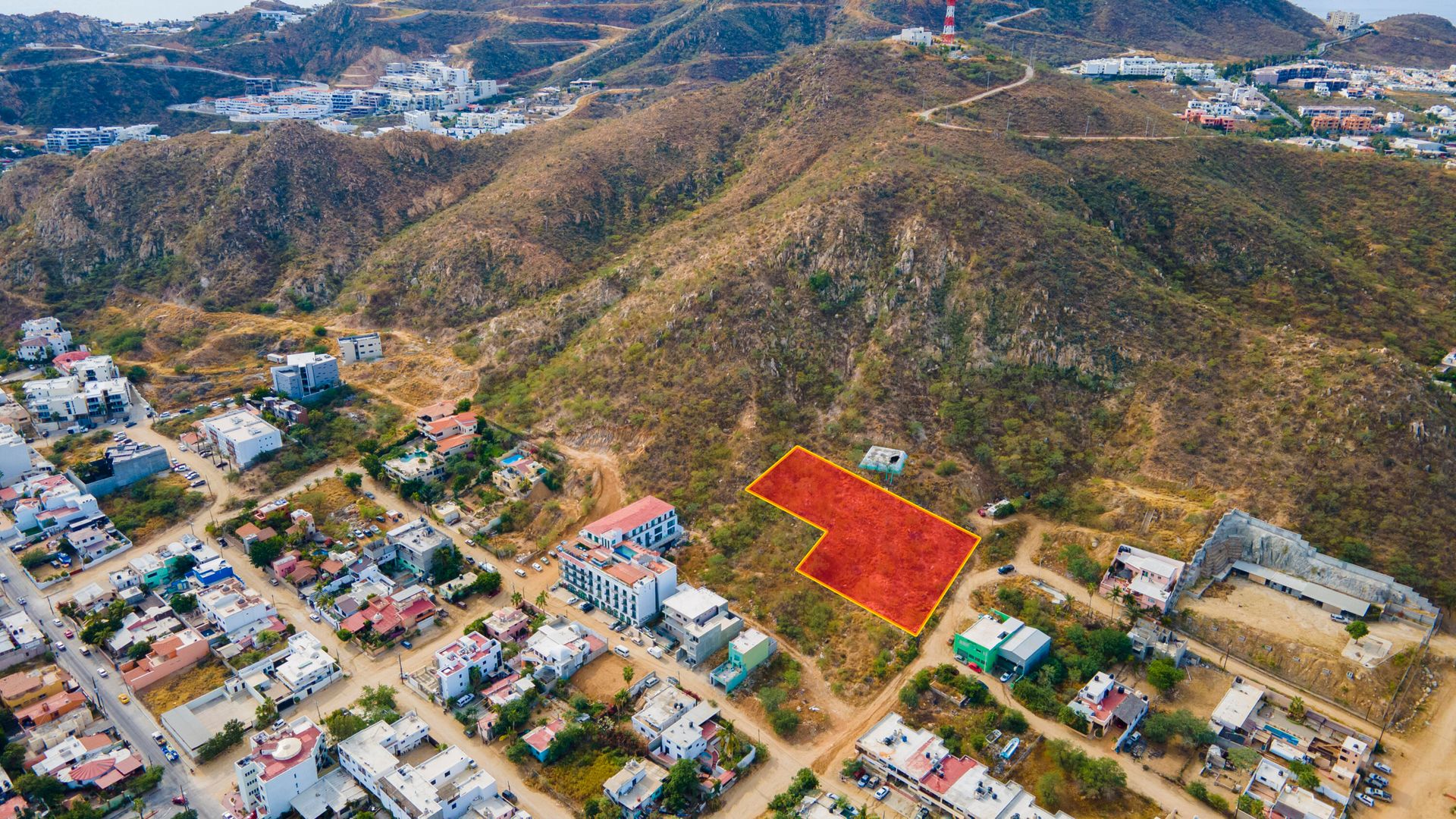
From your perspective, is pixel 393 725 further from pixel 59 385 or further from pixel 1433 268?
pixel 1433 268

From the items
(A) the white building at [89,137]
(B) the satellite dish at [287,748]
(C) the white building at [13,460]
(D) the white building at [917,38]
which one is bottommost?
(B) the satellite dish at [287,748]

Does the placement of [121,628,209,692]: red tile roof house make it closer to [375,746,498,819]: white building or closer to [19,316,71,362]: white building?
[375,746,498,819]: white building

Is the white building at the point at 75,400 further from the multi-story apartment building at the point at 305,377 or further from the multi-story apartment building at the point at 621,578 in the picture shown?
the multi-story apartment building at the point at 621,578

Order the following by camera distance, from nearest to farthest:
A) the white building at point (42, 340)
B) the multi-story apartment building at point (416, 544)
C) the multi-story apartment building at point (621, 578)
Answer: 1. the multi-story apartment building at point (621, 578)
2. the multi-story apartment building at point (416, 544)
3. the white building at point (42, 340)

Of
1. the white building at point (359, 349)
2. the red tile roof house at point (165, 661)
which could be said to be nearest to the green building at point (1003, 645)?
the red tile roof house at point (165, 661)

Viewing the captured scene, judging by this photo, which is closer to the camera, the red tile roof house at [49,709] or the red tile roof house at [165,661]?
the red tile roof house at [49,709]
